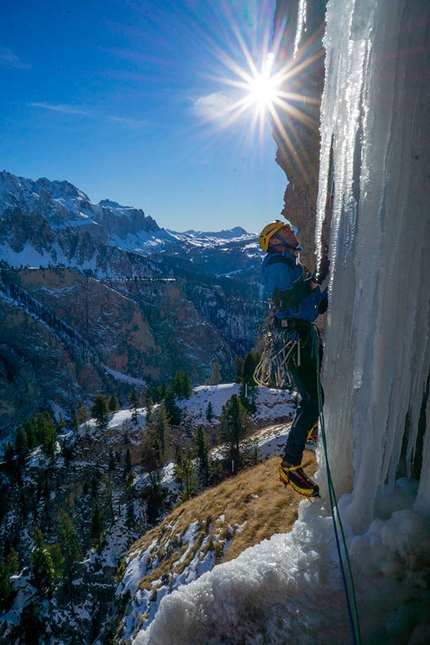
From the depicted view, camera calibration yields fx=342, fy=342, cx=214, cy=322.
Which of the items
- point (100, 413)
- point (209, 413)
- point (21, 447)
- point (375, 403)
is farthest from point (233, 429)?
point (375, 403)

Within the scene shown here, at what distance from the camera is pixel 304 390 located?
5145 millimetres

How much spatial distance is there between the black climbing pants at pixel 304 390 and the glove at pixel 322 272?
2.29 feet

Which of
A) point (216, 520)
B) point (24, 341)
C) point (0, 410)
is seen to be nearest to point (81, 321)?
point (24, 341)

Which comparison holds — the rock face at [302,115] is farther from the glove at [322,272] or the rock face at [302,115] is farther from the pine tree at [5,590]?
the pine tree at [5,590]

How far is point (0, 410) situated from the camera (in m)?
131

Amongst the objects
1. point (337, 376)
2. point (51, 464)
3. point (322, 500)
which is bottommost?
point (51, 464)

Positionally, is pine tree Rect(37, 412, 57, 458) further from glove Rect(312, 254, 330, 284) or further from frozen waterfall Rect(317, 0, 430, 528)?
frozen waterfall Rect(317, 0, 430, 528)

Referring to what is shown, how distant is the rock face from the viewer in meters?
9.86

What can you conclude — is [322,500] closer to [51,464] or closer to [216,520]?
[216,520]

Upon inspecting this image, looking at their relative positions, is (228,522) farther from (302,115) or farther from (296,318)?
(302,115)

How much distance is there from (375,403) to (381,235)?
4.57 ft

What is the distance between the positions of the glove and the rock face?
575 centimetres

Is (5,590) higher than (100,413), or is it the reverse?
(100,413)

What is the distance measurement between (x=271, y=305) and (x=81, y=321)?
202m
